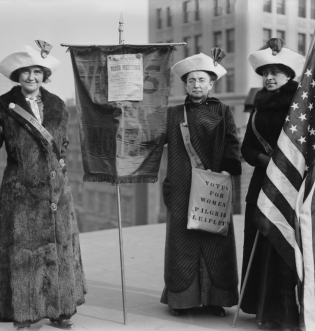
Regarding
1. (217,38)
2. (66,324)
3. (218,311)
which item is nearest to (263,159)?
(218,311)

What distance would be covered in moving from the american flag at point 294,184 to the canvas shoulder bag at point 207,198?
46 centimetres

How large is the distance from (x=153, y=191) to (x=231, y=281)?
488 centimetres

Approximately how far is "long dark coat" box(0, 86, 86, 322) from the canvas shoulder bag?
98 centimetres

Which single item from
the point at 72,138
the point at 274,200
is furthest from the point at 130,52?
the point at 72,138

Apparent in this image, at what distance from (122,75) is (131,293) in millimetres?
2038

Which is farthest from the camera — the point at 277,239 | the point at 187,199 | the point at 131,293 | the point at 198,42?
the point at 198,42

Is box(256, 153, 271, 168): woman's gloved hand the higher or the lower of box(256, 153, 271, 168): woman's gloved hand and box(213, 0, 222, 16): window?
the lower

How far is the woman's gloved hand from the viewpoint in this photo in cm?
460

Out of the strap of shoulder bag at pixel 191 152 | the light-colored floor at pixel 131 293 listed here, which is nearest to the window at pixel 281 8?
the light-colored floor at pixel 131 293

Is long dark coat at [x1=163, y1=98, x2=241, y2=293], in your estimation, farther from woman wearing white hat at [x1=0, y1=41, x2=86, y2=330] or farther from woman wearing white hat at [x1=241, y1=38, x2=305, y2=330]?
woman wearing white hat at [x1=0, y1=41, x2=86, y2=330]

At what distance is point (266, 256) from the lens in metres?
4.55

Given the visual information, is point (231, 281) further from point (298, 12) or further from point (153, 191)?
point (298, 12)

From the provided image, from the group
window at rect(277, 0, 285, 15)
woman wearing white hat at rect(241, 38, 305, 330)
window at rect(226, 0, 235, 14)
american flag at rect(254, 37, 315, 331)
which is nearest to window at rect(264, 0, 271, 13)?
window at rect(277, 0, 285, 15)

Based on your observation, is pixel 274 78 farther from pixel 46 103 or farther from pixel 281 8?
pixel 281 8
